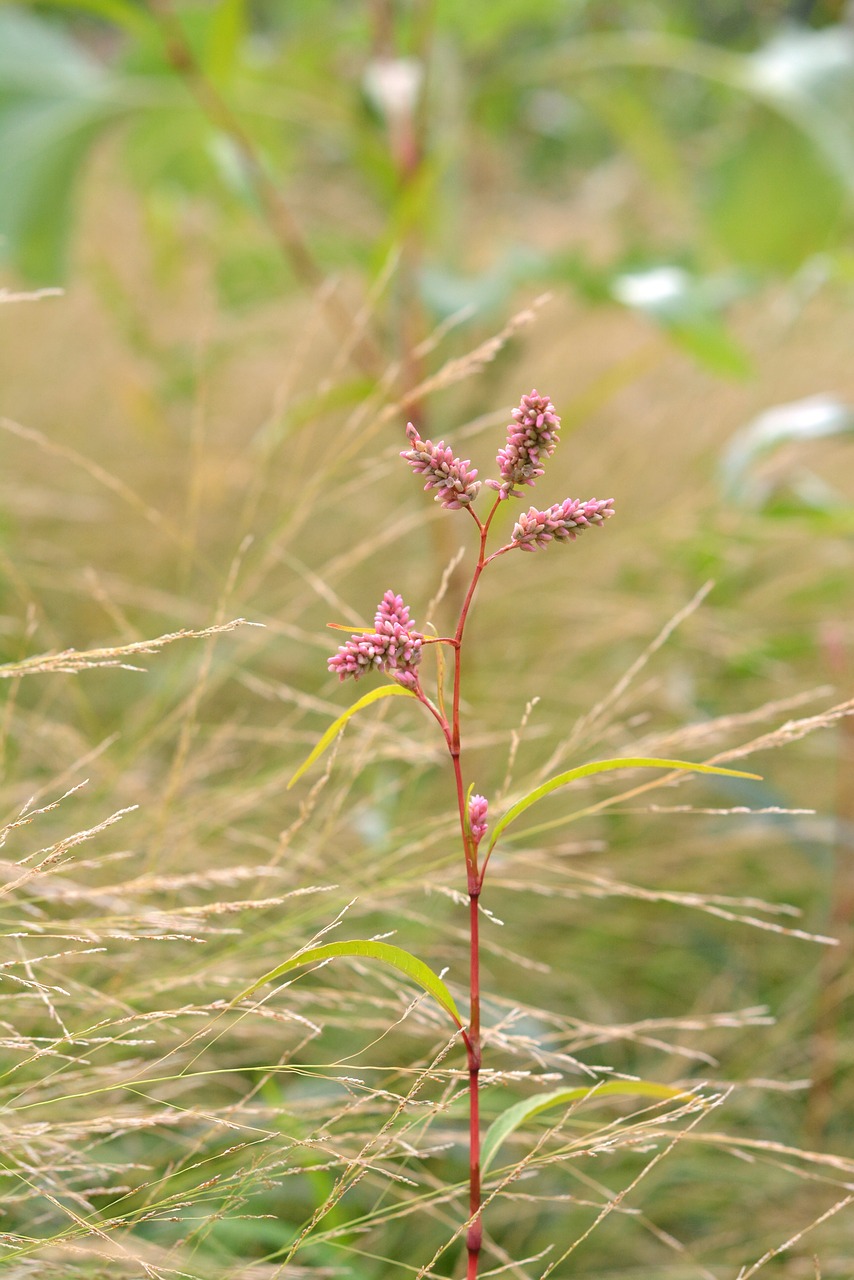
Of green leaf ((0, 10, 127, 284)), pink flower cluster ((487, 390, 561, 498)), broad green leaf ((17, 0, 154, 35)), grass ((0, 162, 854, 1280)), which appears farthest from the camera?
green leaf ((0, 10, 127, 284))

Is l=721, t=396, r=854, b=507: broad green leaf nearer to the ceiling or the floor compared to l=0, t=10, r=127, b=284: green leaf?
nearer to the floor

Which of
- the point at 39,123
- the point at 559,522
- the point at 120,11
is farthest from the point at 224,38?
the point at 559,522

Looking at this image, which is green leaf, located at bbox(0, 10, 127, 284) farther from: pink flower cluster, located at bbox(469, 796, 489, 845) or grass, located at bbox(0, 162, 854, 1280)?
pink flower cluster, located at bbox(469, 796, 489, 845)

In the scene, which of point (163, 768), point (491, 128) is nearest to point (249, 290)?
point (491, 128)

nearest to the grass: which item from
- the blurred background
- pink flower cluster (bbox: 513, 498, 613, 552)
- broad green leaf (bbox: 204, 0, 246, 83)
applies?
the blurred background

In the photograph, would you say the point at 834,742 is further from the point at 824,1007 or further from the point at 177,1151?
the point at 177,1151

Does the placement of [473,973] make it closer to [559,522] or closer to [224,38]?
[559,522]

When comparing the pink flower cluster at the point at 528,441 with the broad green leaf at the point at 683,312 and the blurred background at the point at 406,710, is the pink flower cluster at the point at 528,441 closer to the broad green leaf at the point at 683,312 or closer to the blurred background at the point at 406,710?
the blurred background at the point at 406,710
